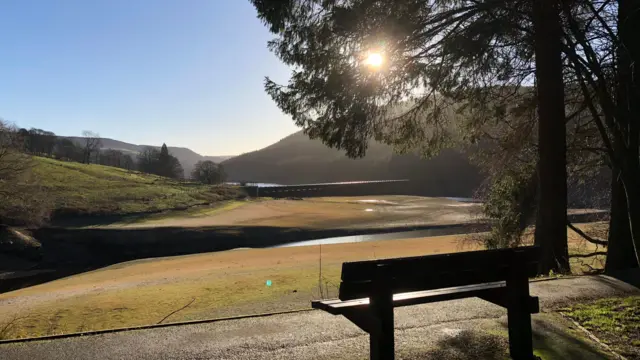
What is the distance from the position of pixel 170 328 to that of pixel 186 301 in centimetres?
396

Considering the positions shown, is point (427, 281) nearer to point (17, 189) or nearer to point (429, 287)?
point (429, 287)

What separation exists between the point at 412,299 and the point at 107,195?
185 ft

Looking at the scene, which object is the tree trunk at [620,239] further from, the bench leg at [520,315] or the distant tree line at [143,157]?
the distant tree line at [143,157]

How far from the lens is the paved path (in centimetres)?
463

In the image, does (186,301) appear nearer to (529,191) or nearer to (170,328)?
(170,328)

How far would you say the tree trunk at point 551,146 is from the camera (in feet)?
29.5

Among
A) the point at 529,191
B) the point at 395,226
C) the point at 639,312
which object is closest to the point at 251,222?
the point at 395,226

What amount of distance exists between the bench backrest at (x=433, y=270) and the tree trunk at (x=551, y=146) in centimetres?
542

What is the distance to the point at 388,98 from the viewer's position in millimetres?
10305

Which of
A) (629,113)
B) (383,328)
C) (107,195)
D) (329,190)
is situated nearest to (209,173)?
(329,190)

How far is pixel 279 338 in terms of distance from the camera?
5031 millimetres

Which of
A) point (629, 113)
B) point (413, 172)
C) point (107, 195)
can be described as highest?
point (413, 172)

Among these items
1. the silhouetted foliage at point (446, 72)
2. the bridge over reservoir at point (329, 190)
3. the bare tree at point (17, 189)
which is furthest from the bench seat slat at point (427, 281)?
the bridge over reservoir at point (329, 190)

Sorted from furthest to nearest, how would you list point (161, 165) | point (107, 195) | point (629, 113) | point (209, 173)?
point (161, 165) → point (209, 173) → point (107, 195) → point (629, 113)
